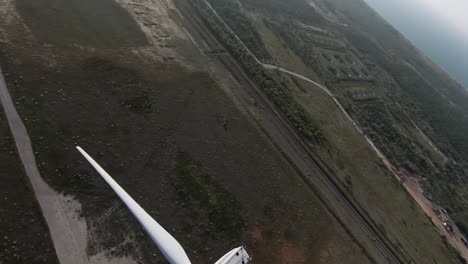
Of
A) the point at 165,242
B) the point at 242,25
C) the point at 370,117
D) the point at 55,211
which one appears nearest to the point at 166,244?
the point at 165,242

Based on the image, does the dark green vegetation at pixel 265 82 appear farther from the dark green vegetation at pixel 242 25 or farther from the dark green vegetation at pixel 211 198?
the dark green vegetation at pixel 211 198

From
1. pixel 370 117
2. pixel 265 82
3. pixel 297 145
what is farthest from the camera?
pixel 370 117

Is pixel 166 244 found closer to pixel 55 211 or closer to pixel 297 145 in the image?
pixel 55 211

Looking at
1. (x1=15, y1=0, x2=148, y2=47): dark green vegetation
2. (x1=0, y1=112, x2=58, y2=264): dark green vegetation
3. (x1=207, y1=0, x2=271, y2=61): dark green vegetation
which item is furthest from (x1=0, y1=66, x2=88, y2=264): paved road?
(x1=207, y1=0, x2=271, y2=61): dark green vegetation

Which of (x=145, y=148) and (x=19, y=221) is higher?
(x=145, y=148)

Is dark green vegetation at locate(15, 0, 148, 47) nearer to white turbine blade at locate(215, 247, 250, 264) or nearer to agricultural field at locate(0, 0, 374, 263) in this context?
agricultural field at locate(0, 0, 374, 263)

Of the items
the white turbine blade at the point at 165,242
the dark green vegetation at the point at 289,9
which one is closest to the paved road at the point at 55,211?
the white turbine blade at the point at 165,242

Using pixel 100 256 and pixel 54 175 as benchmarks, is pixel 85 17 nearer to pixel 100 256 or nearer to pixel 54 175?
pixel 54 175
